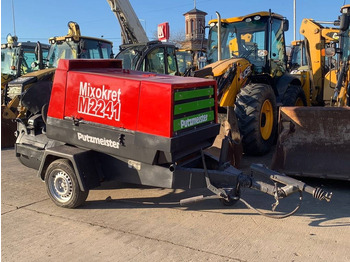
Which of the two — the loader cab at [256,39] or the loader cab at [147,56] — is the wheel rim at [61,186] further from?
the loader cab at [256,39]

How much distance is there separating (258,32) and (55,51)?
20.2 feet

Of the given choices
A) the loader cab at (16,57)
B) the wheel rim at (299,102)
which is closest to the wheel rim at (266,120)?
the wheel rim at (299,102)

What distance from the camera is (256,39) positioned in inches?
299

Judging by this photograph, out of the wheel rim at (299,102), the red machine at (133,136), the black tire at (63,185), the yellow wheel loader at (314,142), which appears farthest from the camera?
the wheel rim at (299,102)

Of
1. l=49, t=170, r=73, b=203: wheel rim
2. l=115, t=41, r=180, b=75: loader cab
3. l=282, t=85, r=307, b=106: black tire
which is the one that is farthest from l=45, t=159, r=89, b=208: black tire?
l=282, t=85, r=307, b=106: black tire

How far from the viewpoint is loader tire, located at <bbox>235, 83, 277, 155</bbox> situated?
6.49m

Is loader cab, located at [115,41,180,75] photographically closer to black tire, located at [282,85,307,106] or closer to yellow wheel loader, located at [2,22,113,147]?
yellow wheel loader, located at [2,22,113,147]

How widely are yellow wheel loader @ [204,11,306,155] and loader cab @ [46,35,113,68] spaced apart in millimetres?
4177

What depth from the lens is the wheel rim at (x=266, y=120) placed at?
7.07m

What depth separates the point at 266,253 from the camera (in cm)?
344

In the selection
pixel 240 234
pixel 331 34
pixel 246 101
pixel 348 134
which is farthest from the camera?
pixel 331 34

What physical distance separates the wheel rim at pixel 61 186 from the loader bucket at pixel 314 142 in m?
2.93

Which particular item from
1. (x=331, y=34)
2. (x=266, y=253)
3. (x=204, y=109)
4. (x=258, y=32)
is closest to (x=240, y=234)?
(x=266, y=253)

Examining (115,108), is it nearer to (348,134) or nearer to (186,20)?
(348,134)
